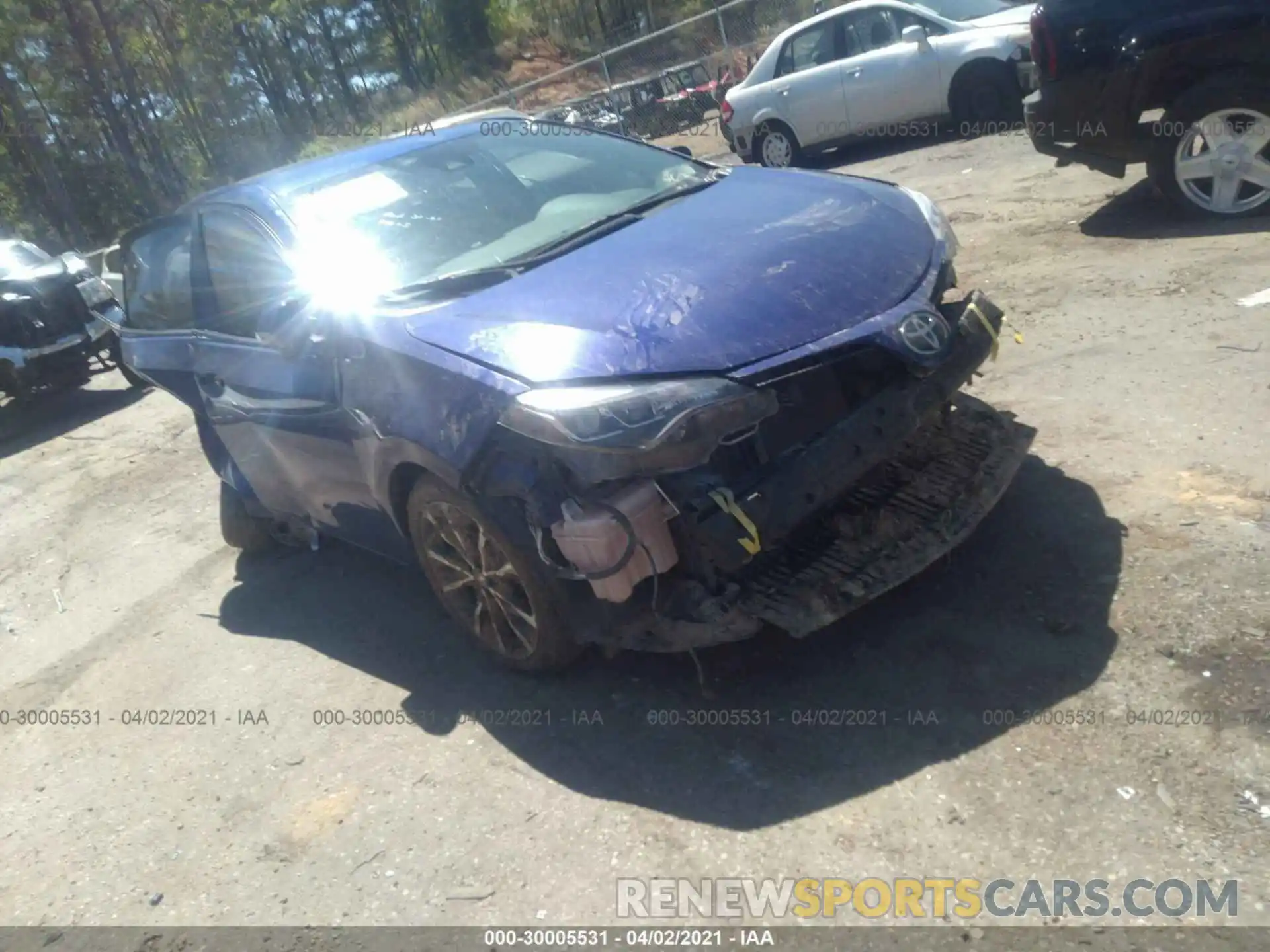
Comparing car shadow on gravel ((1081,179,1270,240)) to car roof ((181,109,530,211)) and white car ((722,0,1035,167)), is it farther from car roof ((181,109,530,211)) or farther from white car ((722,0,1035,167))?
car roof ((181,109,530,211))

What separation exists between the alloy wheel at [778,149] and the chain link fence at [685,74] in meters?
6.23

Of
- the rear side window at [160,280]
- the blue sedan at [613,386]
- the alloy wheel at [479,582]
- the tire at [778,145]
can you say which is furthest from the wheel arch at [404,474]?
the tire at [778,145]

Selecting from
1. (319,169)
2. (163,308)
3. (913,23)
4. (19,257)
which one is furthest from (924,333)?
(19,257)

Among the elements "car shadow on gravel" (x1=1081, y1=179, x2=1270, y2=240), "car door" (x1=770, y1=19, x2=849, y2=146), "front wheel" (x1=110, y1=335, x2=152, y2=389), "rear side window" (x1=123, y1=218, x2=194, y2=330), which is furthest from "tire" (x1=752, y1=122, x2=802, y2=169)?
"rear side window" (x1=123, y1=218, x2=194, y2=330)

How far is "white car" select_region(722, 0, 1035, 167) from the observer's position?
11.6 meters

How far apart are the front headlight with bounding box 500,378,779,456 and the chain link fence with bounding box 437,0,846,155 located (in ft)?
57.2

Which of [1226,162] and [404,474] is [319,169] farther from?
[1226,162]

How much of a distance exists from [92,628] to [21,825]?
169cm

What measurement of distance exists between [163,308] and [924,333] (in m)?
3.83

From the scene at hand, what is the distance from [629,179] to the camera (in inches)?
191

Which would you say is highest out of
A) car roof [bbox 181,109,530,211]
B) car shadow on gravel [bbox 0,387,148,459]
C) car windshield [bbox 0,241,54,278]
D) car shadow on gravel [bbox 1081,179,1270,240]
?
car roof [bbox 181,109,530,211]

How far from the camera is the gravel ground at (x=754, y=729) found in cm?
289

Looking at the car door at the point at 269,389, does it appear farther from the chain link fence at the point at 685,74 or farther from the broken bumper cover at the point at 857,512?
the chain link fence at the point at 685,74

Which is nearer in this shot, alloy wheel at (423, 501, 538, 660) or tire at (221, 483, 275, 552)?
alloy wheel at (423, 501, 538, 660)
